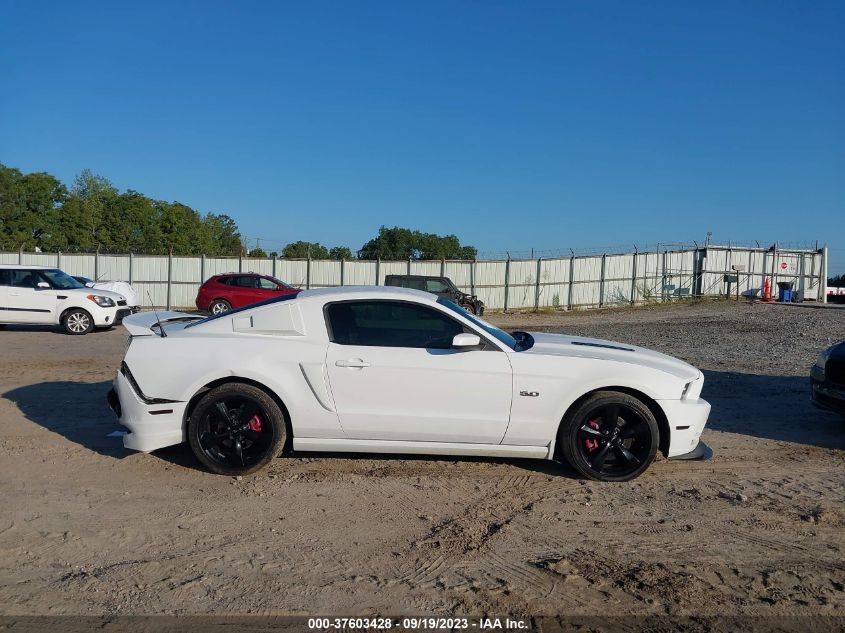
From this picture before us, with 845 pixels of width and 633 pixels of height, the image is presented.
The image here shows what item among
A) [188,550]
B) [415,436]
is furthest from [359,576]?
[415,436]

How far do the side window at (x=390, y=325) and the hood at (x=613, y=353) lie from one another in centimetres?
69

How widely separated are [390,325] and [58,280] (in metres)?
13.3

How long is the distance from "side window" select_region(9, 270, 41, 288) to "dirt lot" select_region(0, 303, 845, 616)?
9.95 m

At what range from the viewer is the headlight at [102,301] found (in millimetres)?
15664

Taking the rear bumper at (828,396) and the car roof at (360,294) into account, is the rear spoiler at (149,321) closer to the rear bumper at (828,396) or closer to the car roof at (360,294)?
the car roof at (360,294)

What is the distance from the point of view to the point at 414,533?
430 centimetres

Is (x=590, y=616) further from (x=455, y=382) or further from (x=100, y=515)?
(x=100, y=515)

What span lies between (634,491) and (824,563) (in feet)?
→ 4.55

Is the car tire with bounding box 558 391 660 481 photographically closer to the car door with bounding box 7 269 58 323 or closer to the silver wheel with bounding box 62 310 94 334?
the silver wheel with bounding box 62 310 94 334

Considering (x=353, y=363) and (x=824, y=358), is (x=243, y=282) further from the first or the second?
(x=824, y=358)

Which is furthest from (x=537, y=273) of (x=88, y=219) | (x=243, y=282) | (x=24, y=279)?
(x=88, y=219)

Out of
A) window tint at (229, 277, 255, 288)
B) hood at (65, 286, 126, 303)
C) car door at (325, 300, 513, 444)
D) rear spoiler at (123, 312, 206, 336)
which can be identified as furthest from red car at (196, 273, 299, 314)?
car door at (325, 300, 513, 444)

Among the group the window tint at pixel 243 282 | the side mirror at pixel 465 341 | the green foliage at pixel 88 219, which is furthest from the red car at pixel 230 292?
the green foliage at pixel 88 219

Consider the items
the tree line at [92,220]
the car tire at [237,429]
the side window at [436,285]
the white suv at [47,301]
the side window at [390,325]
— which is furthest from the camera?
the tree line at [92,220]
